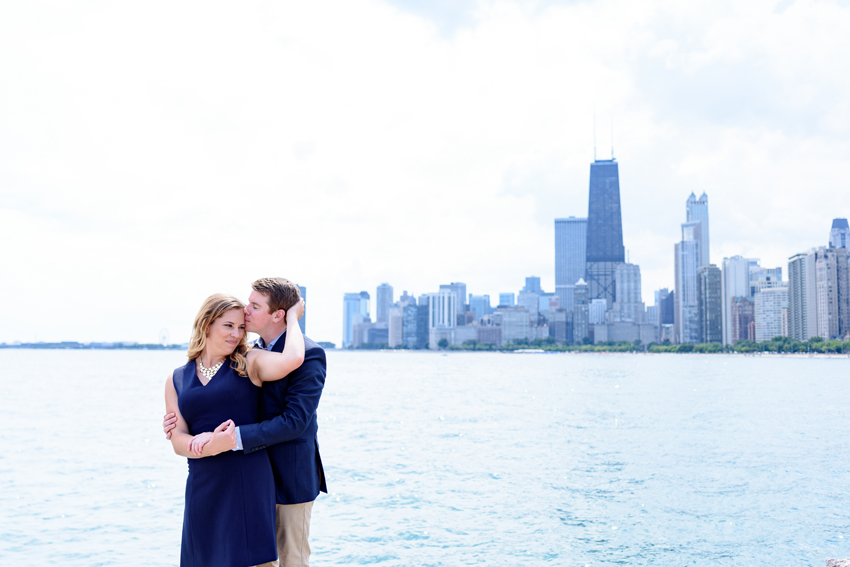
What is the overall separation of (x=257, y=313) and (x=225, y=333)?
0.84 feet

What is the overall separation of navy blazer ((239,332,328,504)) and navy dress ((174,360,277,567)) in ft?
0.43

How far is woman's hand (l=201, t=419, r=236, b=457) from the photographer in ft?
12.5

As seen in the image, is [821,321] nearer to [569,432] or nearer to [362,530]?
[569,432]

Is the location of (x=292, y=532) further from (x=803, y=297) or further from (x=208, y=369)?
(x=803, y=297)

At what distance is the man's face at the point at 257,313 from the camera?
4.23 m

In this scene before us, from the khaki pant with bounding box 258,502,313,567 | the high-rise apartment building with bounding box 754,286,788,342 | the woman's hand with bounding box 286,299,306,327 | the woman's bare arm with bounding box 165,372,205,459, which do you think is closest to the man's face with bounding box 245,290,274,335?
the woman's hand with bounding box 286,299,306,327

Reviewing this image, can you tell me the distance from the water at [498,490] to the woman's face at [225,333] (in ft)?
24.8

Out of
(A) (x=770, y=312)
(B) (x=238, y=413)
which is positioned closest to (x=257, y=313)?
(B) (x=238, y=413)

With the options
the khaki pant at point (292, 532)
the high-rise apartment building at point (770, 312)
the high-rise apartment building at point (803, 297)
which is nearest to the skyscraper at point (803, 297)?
the high-rise apartment building at point (803, 297)

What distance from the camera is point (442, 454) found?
2041cm

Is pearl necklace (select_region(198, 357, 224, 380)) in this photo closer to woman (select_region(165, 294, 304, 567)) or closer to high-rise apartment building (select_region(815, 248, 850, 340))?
woman (select_region(165, 294, 304, 567))

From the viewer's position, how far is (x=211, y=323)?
4.10 meters

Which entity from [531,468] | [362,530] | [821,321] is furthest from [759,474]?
[821,321]

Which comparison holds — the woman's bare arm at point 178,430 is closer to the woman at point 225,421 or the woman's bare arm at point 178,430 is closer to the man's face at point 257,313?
the woman at point 225,421
